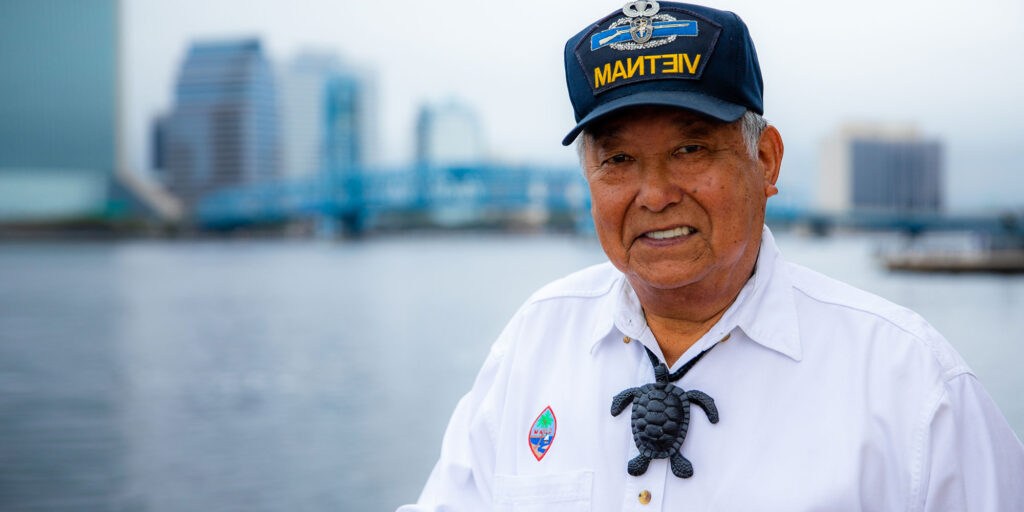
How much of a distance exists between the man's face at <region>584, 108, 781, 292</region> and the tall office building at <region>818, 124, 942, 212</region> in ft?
353

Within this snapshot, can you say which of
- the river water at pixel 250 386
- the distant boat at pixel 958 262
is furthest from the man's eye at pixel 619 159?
the distant boat at pixel 958 262

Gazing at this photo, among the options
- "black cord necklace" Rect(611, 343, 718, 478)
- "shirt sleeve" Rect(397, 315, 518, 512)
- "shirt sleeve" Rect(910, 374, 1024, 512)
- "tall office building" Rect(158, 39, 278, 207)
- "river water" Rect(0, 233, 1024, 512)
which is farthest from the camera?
"tall office building" Rect(158, 39, 278, 207)

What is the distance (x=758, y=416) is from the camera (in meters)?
1.36

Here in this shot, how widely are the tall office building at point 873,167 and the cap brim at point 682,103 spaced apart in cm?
10775

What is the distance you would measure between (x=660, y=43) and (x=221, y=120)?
150390 mm

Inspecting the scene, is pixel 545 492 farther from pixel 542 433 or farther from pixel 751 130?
pixel 751 130

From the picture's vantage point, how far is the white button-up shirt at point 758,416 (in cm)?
127

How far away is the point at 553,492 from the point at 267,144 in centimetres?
15399

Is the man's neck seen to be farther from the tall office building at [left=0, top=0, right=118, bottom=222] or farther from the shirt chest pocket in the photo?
the tall office building at [left=0, top=0, right=118, bottom=222]

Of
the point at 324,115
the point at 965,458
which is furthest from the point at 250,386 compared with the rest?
the point at 324,115

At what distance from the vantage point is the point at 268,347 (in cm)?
1435

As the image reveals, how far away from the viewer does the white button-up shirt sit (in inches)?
49.9

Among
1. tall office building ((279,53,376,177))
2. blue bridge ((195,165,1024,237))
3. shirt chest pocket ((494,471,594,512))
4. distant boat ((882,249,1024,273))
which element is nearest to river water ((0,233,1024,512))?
shirt chest pocket ((494,471,594,512))

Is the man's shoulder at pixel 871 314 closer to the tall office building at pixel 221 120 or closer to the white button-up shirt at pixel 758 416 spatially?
the white button-up shirt at pixel 758 416
